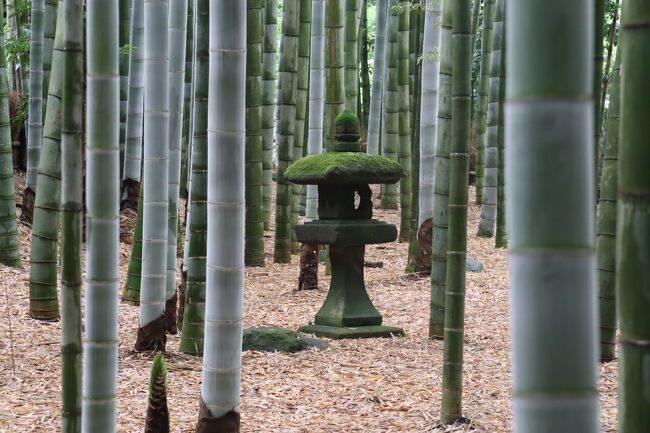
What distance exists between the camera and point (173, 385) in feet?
14.8

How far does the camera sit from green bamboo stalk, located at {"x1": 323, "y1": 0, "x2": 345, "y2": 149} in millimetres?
7348

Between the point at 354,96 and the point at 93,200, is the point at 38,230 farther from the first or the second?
the point at 354,96

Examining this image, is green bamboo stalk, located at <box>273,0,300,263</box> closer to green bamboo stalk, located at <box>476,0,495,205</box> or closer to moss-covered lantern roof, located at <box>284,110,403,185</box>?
green bamboo stalk, located at <box>476,0,495,205</box>

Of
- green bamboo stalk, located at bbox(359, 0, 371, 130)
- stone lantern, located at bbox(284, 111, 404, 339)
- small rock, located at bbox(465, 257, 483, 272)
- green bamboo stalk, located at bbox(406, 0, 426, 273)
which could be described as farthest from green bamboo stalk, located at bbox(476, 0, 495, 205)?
stone lantern, located at bbox(284, 111, 404, 339)

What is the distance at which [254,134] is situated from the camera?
27.3ft

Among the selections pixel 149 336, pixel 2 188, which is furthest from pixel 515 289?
pixel 2 188

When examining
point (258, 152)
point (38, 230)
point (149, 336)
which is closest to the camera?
point (149, 336)

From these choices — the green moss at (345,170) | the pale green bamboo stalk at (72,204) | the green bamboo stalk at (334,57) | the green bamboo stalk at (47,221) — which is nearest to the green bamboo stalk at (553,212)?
the pale green bamboo stalk at (72,204)

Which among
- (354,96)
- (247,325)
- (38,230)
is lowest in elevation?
(247,325)

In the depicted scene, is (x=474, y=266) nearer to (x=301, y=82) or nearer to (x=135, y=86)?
(x=301, y=82)

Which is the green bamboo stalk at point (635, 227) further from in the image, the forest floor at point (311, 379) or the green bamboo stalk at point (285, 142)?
the green bamboo stalk at point (285, 142)

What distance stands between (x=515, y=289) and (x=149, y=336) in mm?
3940

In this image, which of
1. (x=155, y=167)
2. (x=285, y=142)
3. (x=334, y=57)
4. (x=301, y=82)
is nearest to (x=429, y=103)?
(x=334, y=57)

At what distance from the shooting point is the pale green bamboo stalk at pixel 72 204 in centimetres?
206
